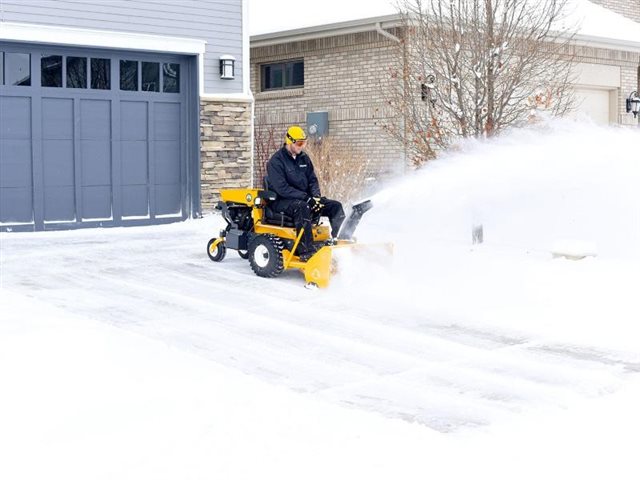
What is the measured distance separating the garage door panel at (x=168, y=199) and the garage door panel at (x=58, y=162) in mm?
1738

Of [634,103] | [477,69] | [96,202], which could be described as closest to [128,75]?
[96,202]

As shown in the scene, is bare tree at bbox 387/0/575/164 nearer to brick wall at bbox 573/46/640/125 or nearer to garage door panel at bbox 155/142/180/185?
garage door panel at bbox 155/142/180/185

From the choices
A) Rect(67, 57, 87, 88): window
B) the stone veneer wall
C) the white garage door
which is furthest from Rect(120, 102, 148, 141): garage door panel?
the white garage door

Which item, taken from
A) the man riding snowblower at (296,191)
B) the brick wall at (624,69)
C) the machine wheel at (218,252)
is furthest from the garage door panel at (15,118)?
the brick wall at (624,69)

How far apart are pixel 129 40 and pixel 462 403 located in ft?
39.4

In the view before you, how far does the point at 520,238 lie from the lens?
14.7 m

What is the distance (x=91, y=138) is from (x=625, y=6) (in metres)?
17.3

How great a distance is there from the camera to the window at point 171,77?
17703 mm

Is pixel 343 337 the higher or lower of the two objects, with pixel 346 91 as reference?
lower

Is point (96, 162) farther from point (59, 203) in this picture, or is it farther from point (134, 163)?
point (59, 203)

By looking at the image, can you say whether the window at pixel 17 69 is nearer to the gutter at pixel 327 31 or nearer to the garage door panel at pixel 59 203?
the garage door panel at pixel 59 203

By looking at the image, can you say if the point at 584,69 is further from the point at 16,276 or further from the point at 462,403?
the point at 462,403

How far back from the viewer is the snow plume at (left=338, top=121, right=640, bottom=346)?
9555 millimetres

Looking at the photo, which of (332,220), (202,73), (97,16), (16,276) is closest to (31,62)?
(97,16)
